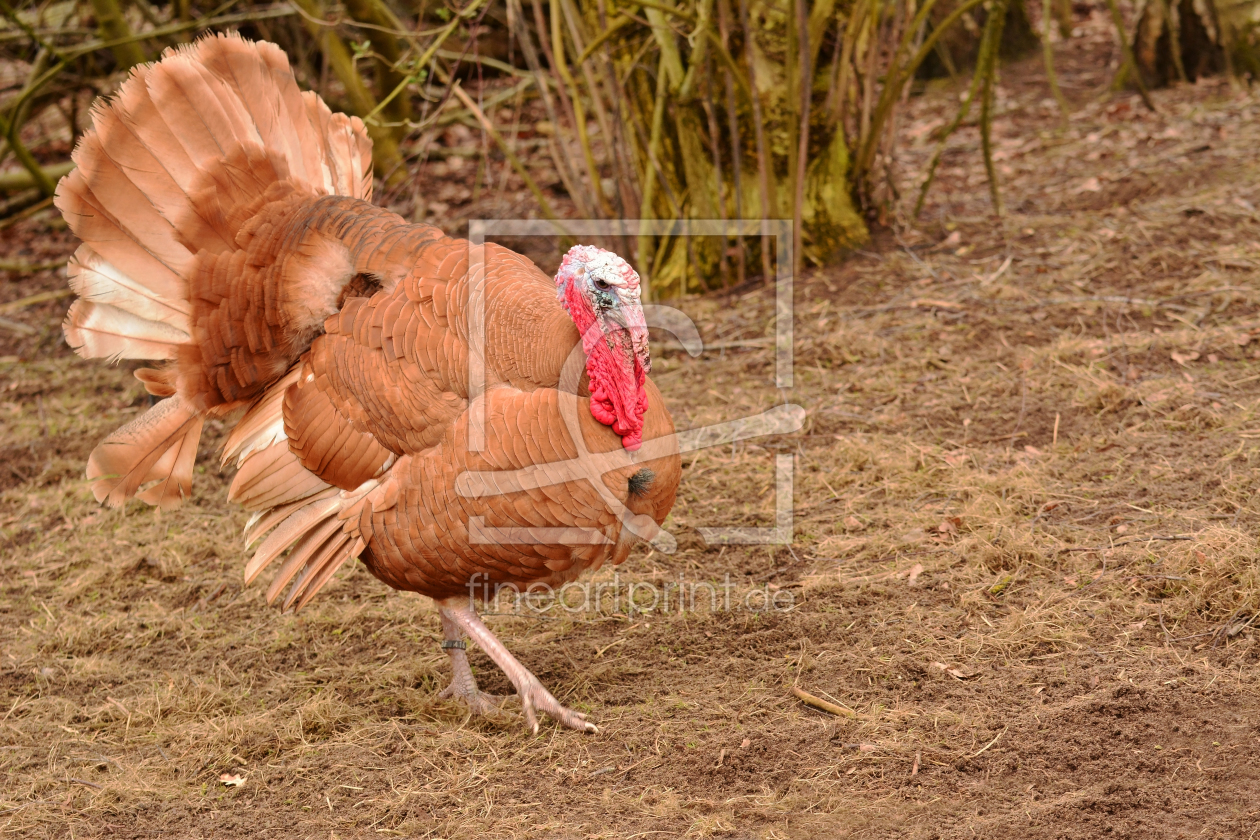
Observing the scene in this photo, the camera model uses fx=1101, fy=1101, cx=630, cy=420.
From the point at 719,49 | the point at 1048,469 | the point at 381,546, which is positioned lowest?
the point at 1048,469

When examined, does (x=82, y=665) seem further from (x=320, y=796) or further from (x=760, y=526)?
(x=760, y=526)

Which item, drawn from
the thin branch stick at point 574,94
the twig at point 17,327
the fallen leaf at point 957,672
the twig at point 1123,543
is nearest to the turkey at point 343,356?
the fallen leaf at point 957,672

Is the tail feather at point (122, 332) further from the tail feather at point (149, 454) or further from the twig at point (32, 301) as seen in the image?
the twig at point (32, 301)

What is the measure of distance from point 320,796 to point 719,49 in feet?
14.2

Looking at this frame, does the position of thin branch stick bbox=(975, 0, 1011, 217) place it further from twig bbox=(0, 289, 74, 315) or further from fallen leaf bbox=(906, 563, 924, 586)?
twig bbox=(0, 289, 74, 315)

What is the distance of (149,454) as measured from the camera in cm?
409

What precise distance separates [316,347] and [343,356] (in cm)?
19

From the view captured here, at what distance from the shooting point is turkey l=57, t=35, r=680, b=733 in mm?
3199

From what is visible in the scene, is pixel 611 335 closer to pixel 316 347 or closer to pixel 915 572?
pixel 316 347

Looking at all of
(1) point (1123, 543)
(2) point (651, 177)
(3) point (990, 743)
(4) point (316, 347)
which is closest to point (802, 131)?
(2) point (651, 177)

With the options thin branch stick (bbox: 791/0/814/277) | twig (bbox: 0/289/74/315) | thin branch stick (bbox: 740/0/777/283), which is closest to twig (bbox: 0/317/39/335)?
twig (bbox: 0/289/74/315)

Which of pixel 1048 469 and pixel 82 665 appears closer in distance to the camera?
pixel 82 665

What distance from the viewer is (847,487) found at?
4707mm

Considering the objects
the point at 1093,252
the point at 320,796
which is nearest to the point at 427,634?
Answer: the point at 320,796
